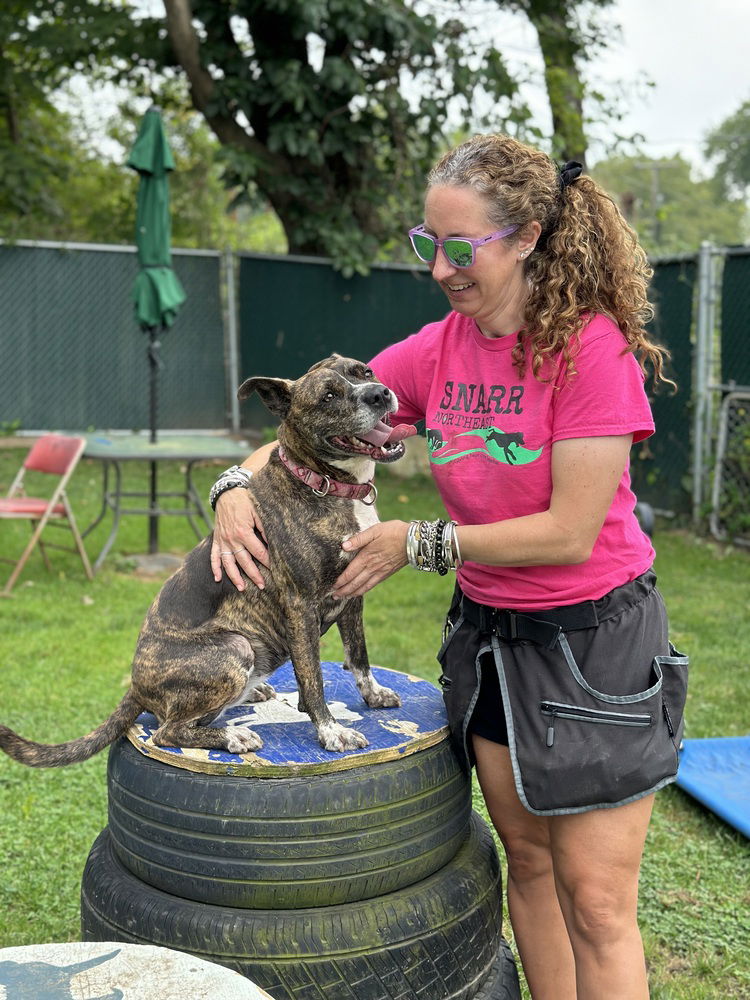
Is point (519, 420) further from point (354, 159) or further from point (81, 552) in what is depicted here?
point (354, 159)

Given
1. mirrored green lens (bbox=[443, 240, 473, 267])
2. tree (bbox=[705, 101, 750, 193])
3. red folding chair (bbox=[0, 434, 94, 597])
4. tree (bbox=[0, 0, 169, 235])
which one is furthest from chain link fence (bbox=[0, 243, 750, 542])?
tree (bbox=[705, 101, 750, 193])

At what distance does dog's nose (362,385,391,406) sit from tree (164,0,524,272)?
9552 millimetres

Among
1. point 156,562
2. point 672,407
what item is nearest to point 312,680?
point 156,562

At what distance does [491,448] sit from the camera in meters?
2.34

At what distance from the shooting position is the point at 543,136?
11289 millimetres

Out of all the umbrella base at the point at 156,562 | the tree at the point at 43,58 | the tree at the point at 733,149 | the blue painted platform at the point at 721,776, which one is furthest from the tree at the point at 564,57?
the tree at the point at 733,149

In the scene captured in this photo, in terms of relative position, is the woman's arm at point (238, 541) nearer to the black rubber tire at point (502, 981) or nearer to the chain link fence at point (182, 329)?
the black rubber tire at point (502, 981)

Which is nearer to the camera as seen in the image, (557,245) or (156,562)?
(557,245)

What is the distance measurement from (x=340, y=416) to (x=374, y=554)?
1.17 ft

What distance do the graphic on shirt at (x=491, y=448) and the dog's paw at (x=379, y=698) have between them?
714 millimetres

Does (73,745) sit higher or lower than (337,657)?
higher

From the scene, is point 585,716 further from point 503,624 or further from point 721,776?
point 721,776

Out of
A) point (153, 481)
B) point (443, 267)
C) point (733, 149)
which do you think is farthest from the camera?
point (733, 149)

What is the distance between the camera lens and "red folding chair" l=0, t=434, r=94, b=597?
718 cm
